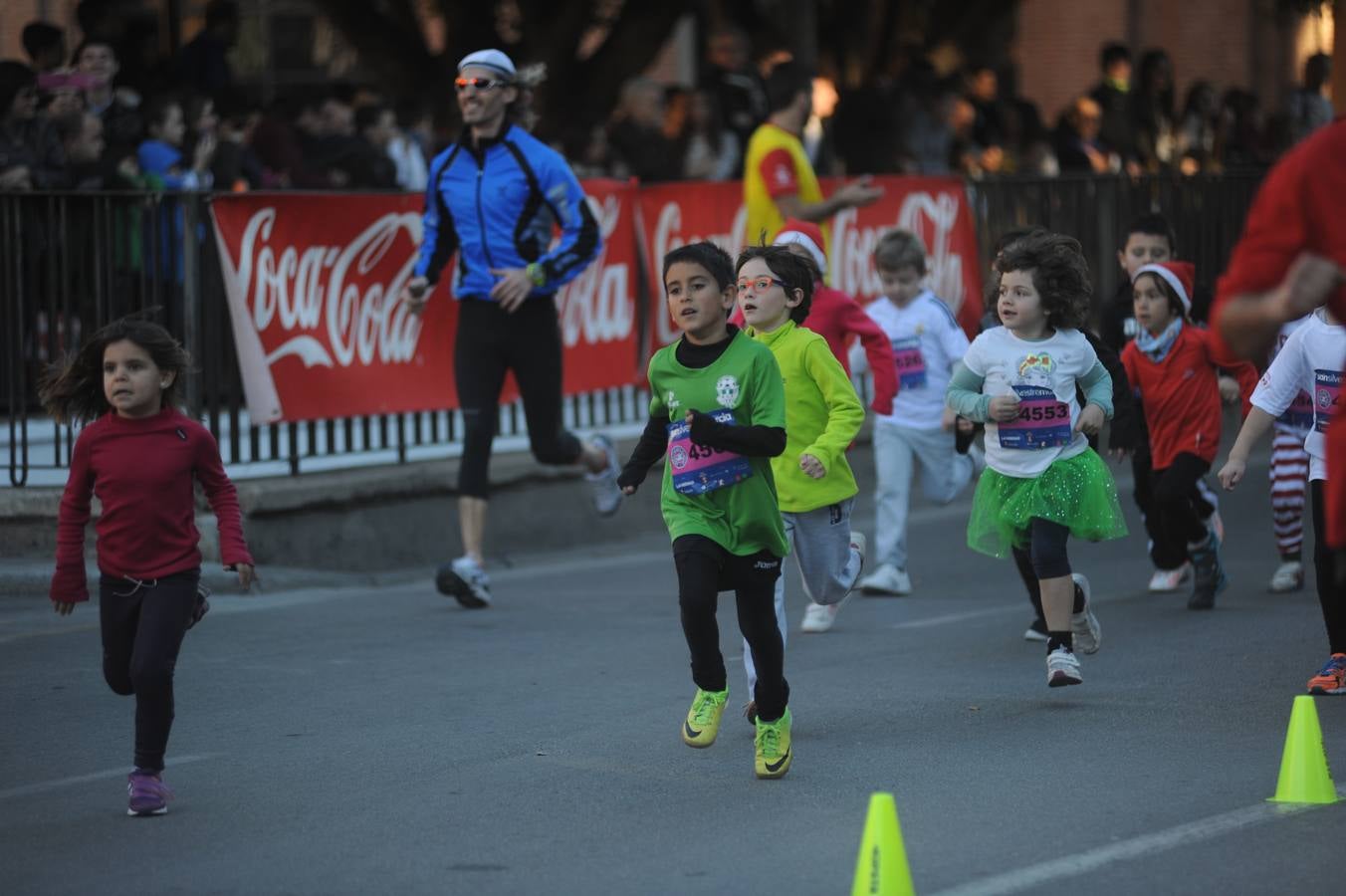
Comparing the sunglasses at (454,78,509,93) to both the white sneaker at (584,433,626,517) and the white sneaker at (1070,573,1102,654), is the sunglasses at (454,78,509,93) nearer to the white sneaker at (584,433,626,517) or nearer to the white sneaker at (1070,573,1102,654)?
the white sneaker at (584,433,626,517)

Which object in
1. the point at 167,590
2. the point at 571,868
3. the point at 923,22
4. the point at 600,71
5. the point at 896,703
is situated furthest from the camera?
the point at 923,22

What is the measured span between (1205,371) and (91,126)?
6.37 metres

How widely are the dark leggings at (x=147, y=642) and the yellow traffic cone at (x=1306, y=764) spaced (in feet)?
10.2

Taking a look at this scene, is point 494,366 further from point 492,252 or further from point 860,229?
point 860,229

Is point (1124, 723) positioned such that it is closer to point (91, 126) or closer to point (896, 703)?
point (896, 703)

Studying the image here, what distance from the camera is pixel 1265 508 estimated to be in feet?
43.3

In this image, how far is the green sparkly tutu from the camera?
309 inches

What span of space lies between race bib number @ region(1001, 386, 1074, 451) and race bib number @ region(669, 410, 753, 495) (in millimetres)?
1593

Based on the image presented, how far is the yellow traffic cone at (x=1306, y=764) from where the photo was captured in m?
6.06

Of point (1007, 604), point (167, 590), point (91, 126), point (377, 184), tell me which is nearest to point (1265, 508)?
point (1007, 604)

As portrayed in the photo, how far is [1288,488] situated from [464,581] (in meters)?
3.78

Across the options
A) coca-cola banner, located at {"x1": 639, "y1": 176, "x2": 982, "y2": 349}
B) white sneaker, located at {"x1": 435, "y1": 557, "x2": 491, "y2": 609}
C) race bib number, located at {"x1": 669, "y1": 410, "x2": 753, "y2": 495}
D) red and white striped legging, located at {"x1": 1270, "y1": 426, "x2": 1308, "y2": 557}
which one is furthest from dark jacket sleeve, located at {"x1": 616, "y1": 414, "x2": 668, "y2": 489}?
coca-cola banner, located at {"x1": 639, "y1": 176, "x2": 982, "y2": 349}

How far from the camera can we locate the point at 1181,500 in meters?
9.61

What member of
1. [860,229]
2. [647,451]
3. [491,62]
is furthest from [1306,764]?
[860,229]
